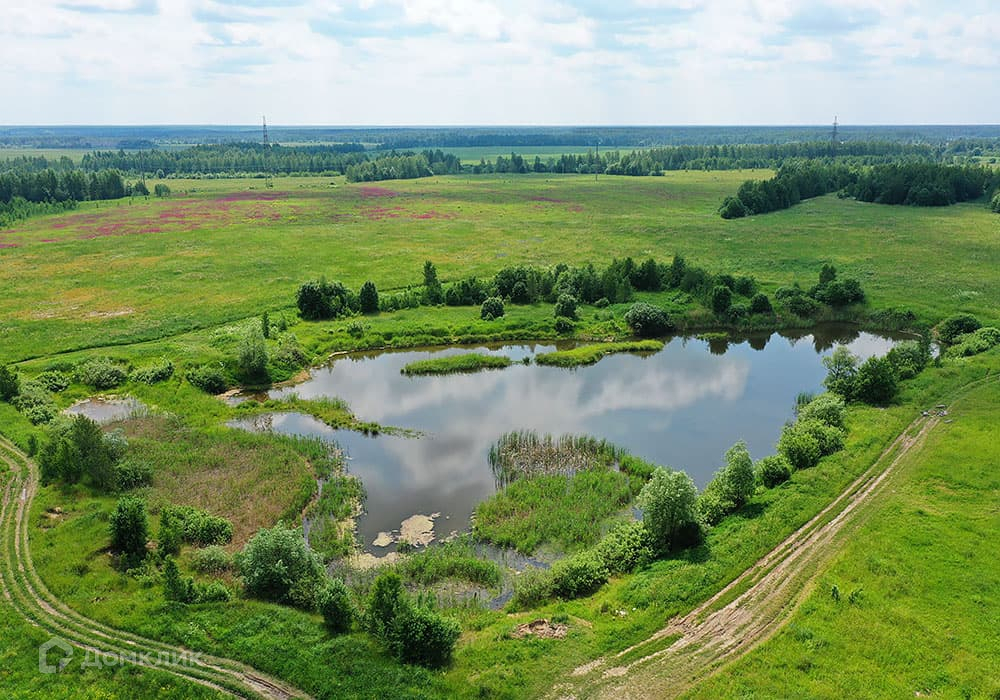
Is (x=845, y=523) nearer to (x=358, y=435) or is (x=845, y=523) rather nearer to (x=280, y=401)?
(x=358, y=435)

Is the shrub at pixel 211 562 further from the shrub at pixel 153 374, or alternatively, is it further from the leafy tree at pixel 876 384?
the leafy tree at pixel 876 384

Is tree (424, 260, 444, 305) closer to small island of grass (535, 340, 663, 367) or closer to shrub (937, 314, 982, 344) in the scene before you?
small island of grass (535, 340, 663, 367)

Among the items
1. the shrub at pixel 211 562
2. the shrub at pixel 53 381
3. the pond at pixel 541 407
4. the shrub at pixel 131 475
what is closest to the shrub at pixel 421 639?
the pond at pixel 541 407

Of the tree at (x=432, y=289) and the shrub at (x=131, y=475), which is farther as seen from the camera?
the tree at (x=432, y=289)

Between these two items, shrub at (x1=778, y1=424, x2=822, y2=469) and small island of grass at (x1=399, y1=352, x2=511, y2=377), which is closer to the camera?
shrub at (x1=778, y1=424, x2=822, y2=469)

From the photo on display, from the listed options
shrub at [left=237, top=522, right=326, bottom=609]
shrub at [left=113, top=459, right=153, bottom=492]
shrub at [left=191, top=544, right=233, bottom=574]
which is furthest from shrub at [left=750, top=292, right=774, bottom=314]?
shrub at [left=113, top=459, right=153, bottom=492]
